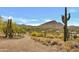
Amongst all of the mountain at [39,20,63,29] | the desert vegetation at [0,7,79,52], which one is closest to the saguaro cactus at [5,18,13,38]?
the desert vegetation at [0,7,79,52]

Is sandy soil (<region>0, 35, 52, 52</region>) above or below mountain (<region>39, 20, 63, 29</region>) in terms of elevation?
below

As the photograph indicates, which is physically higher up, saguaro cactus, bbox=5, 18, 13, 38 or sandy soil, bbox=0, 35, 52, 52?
saguaro cactus, bbox=5, 18, 13, 38

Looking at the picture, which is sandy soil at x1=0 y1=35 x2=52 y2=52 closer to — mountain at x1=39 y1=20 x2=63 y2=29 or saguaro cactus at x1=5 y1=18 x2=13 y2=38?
saguaro cactus at x1=5 y1=18 x2=13 y2=38

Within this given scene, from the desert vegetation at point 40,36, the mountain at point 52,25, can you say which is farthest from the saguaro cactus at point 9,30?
the mountain at point 52,25

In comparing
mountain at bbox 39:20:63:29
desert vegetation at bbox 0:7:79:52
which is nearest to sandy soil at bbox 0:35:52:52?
desert vegetation at bbox 0:7:79:52

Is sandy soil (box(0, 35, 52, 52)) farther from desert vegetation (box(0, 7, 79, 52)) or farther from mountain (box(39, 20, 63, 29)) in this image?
mountain (box(39, 20, 63, 29))

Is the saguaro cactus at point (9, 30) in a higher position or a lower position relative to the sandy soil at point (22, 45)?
higher

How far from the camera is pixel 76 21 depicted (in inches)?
111

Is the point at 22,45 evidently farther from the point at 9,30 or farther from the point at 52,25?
the point at 52,25

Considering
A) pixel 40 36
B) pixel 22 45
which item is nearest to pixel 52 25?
pixel 40 36

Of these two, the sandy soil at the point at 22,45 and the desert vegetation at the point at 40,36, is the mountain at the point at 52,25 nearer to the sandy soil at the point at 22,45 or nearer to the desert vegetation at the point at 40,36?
the desert vegetation at the point at 40,36

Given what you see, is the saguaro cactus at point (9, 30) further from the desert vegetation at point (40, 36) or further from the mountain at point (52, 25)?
the mountain at point (52, 25)
